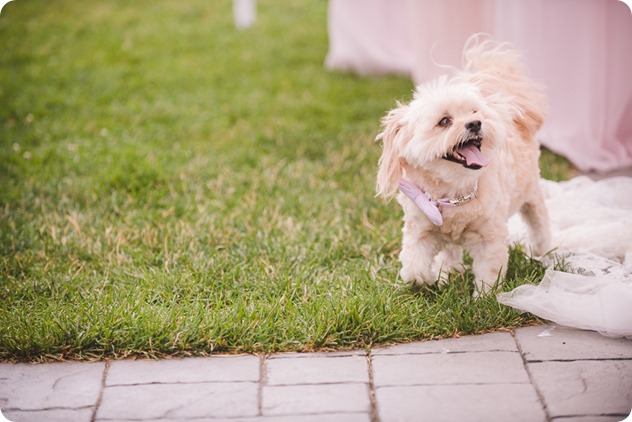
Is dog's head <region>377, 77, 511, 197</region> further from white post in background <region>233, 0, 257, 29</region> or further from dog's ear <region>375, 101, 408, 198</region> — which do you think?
white post in background <region>233, 0, 257, 29</region>

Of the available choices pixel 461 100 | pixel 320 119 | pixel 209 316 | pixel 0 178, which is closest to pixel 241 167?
pixel 320 119

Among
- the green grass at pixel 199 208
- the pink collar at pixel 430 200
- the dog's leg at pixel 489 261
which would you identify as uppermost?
the pink collar at pixel 430 200

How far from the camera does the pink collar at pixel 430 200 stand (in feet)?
11.2

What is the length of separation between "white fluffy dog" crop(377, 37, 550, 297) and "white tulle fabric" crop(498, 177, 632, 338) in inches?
9.6

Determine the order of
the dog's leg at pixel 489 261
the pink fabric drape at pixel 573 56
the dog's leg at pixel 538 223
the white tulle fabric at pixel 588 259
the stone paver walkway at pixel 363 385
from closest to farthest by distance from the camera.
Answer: the stone paver walkway at pixel 363 385
the white tulle fabric at pixel 588 259
the dog's leg at pixel 489 261
the dog's leg at pixel 538 223
the pink fabric drape at pixel 573 56

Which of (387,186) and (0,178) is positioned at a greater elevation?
(387,186)

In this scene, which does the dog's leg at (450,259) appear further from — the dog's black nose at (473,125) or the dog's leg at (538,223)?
the dog's black nose at (473,125)

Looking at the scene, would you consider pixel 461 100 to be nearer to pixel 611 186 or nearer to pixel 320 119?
pixel 611 186

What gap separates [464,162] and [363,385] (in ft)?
3.13

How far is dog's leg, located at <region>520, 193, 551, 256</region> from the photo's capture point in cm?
408

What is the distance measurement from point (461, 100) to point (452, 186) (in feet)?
1.27

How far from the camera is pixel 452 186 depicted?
3.46 m

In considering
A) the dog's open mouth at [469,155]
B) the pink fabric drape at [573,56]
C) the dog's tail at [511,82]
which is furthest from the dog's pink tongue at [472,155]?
the pink fabric drape at [573,56]

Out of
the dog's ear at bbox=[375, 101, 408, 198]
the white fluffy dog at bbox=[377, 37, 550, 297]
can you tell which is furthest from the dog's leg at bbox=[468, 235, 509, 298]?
the dog's ear at bbox=[375, 101, 408, 198]
